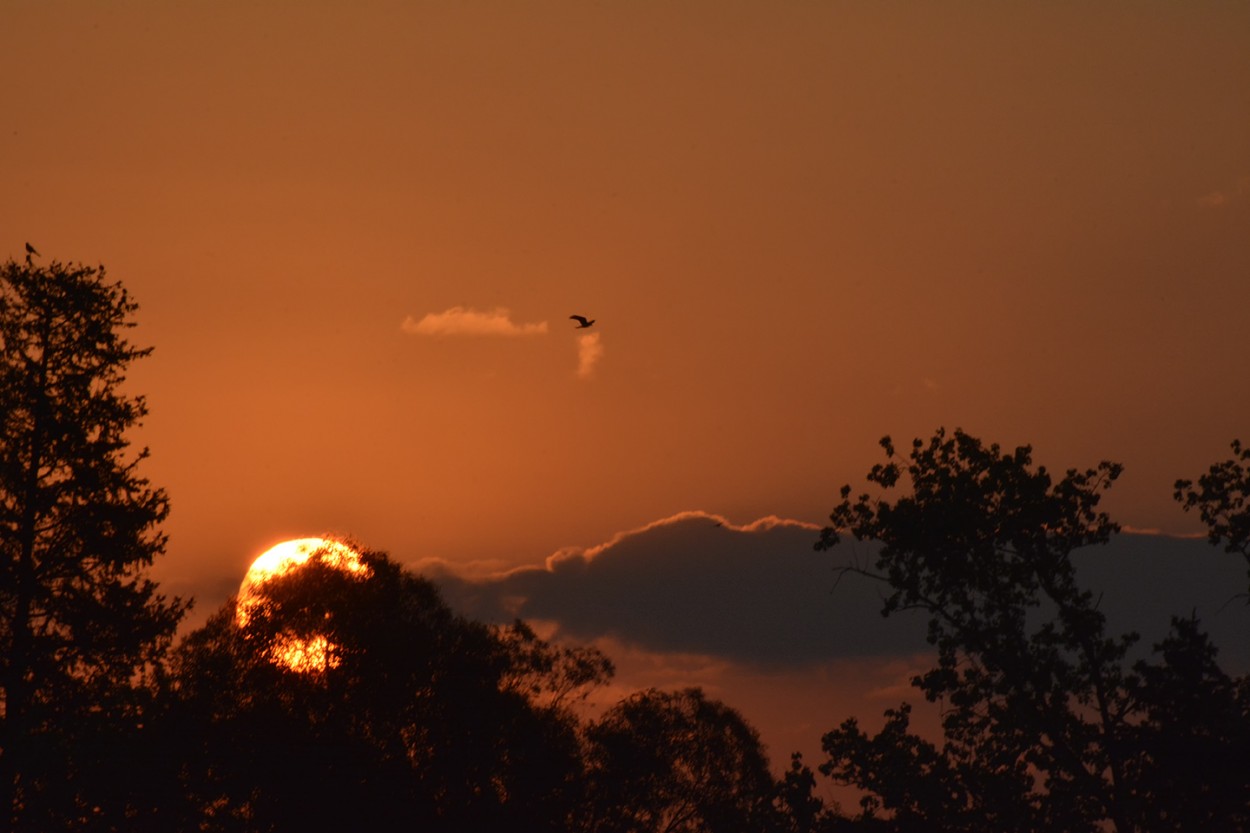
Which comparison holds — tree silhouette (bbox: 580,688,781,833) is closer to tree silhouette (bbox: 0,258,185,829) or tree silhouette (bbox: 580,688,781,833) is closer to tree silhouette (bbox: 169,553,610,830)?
tree silhouette (bbox: 169,553,610,830)

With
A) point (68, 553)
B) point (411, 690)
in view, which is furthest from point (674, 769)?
point (68, 553)

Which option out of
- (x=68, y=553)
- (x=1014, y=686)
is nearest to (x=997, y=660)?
(x=1014, y=686)

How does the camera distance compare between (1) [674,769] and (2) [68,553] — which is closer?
(2) [68,553]

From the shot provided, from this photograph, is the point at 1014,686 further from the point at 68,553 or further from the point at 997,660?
the point at 68,553

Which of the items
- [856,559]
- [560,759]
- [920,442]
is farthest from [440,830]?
[920,442]

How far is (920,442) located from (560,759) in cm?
1931

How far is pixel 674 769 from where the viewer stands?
61094 mm

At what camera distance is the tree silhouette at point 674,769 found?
5756cm

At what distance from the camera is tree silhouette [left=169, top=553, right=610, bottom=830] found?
160ft

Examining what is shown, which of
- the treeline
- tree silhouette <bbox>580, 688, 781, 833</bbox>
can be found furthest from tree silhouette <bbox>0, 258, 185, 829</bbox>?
tree silhouette <bbox>580, 688, 781, 833</bbox>

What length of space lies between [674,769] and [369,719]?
15785 millimetres

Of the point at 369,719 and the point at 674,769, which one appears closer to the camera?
the point at 369,719

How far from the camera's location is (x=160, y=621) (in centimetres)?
4178

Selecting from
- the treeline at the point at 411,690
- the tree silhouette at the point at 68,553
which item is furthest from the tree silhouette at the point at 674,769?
the tree silhouette at the point at 68,553
